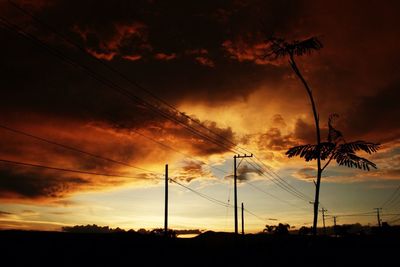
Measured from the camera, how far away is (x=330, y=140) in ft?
32.5

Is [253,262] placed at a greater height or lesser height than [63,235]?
lesser

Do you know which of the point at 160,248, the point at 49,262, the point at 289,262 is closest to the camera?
the point at 49,262

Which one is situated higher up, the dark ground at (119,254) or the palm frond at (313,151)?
the palm frond at (313,151)

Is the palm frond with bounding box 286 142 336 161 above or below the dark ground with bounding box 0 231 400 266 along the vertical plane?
above

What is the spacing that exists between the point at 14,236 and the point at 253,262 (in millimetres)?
12849

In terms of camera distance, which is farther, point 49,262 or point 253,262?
point 253,262

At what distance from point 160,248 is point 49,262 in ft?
28.0

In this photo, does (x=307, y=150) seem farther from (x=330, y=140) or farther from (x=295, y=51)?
(x=295, y=51)

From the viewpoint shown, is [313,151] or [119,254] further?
[119,254]

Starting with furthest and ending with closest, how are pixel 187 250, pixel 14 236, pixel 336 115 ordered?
1. pixel 187 250
2. pixel 14 236
3. pixel 336 115

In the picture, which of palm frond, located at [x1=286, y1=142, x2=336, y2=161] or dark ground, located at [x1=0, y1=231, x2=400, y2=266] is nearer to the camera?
palm frond, located at [x1=286, y1=142, x2=336, y2=161]

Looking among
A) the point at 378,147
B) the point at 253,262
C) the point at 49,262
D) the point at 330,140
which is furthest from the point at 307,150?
the point at 253,262

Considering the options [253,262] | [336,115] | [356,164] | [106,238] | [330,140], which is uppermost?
[336,115]

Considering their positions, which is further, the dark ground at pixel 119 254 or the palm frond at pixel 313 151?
the dark ground at pixel 119 254
